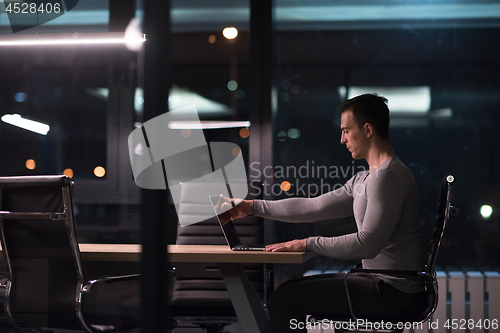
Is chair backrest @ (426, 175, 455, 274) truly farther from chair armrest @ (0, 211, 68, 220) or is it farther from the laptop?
chair armrest @ (0, 211, 68, 220)

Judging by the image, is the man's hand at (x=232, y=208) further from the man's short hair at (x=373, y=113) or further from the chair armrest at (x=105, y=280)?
the man's short hair at (x=373, y=113)

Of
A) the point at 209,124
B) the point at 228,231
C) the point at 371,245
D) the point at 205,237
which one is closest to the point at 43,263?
the point at 228,231

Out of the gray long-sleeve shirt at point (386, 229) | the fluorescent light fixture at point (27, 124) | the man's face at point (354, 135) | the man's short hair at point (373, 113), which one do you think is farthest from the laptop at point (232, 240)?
the fluorescent light fixture at point (27, 124)

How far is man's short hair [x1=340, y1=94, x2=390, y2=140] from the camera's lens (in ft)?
6.97

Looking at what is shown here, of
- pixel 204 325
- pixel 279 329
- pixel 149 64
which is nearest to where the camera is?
pixel 149 64

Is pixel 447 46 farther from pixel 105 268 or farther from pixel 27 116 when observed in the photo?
pixel 27 116

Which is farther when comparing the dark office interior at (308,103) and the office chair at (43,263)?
the dark office interior at (308,103)

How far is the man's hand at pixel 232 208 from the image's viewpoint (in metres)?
2.35

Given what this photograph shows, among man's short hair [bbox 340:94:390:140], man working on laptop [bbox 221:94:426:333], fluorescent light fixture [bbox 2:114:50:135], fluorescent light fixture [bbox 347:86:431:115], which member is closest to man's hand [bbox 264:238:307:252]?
man working on laptop [bbox 221:94:426:333]

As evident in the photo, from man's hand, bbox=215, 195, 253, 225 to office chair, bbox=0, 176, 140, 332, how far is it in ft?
1.79

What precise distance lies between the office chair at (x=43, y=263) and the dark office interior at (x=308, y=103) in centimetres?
164

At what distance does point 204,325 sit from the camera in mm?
2652

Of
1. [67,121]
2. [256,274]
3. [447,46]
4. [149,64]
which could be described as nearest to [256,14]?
[447,46]

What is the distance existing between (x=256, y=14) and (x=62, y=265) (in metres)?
2.58
